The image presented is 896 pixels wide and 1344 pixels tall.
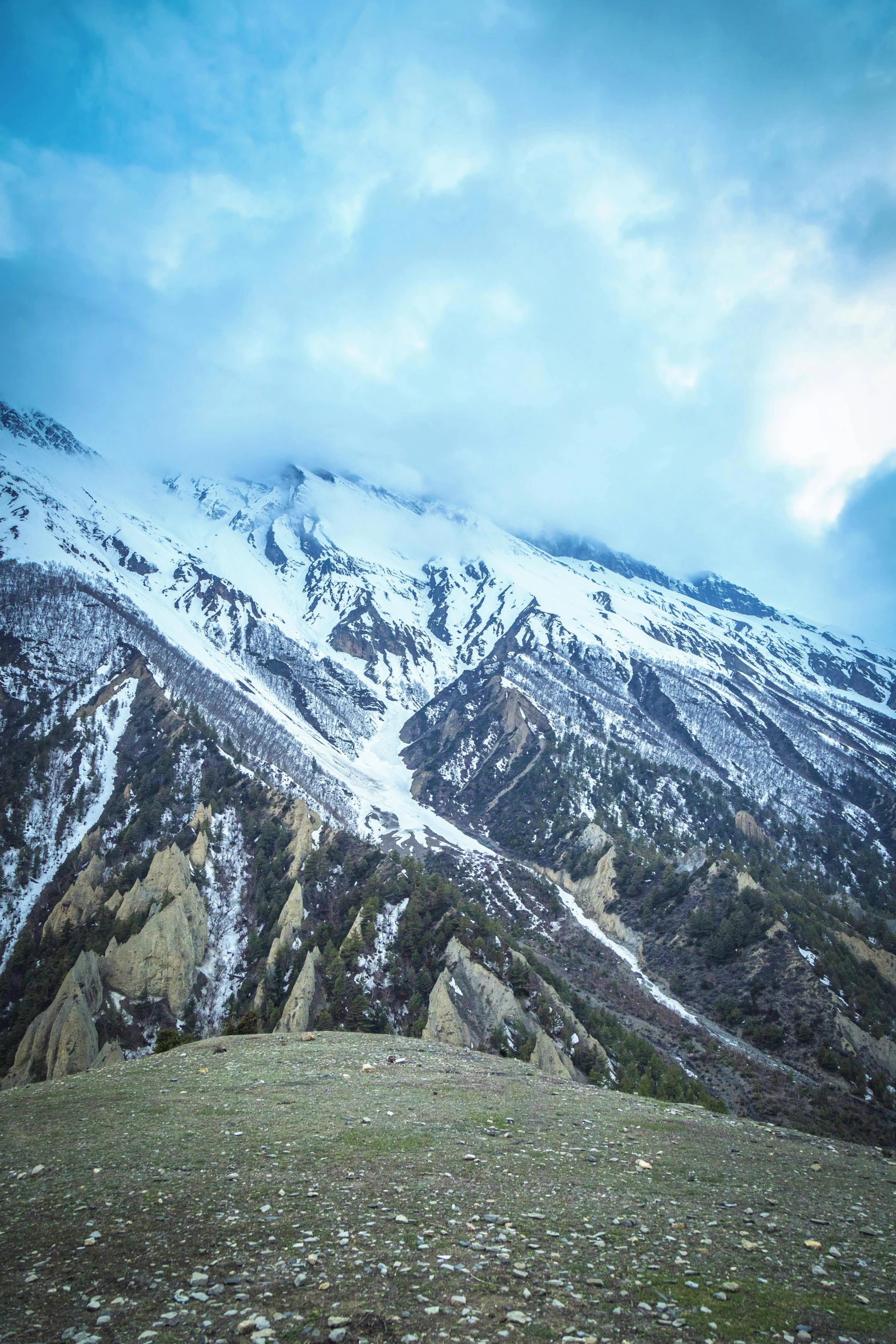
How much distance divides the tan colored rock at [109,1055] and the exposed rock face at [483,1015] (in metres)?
29.6

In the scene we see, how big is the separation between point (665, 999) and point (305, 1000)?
47.1m

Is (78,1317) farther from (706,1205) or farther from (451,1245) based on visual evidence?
(706,1205)

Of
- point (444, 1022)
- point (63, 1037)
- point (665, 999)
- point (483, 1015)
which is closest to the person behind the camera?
point (444, 1022)

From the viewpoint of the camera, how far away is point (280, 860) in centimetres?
8819

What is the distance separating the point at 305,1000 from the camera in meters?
55.8

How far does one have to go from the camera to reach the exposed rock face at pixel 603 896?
9238cm

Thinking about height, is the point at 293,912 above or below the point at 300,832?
below

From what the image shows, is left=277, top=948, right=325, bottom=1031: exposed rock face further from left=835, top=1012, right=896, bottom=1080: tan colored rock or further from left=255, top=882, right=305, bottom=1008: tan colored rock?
A: left=835, top=1012, right=896, bottom=1080: tan colored rock

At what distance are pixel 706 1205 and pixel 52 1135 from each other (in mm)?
17174

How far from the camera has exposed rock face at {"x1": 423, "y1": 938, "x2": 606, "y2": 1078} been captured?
162 ft

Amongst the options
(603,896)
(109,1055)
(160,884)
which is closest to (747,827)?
(603,896)

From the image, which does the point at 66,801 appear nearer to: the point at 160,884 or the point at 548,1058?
the point at 160,884

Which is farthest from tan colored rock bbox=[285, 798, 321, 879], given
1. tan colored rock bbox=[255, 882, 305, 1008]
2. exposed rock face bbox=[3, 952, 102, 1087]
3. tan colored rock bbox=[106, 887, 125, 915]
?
exposed rock face bbox=[3, 952, 102, 1087]

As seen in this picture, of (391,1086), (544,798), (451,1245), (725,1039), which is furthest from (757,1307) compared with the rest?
(544,798)
